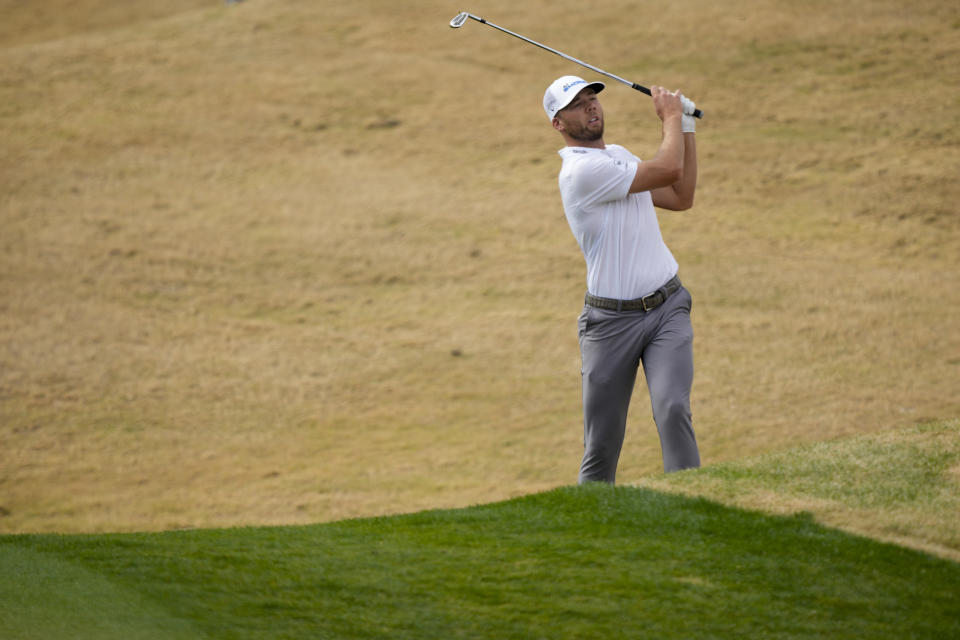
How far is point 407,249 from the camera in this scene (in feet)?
38.5

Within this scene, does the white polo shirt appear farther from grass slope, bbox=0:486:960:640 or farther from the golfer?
grass slope, bbox=0:486:960:640

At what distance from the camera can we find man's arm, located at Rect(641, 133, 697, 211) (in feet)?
15.0

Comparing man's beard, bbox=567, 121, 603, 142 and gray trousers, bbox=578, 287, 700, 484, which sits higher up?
man's beard, bbox=567, 121, 603, 142

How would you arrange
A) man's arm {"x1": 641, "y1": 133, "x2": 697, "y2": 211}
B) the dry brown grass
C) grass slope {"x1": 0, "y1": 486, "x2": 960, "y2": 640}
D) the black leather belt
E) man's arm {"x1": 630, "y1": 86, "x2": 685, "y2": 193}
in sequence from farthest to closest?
the dry brown grass
man's arm {"x1": 641, "y1": 133, "x2": 697, "y2": 211}
the black leather belt
man's arm {"x1": 630, "y1": 86, "x2": 685, "y2": 193}
grass slope {"x1": 0, "y1": 486, "x2": 960, "y2": 640}

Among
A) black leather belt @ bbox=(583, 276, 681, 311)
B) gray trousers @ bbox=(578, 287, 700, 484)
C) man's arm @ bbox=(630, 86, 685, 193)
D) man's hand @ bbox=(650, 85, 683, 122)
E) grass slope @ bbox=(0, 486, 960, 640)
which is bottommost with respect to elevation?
grass slope @ bbox=(0, 486, 960, 640)

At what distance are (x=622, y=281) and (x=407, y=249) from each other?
7.49 m

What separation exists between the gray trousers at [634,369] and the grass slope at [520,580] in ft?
1.31

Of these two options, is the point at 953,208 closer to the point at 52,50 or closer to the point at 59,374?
the point at 59,374

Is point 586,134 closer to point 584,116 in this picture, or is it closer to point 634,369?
point 584,116

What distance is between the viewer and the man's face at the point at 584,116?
4434 mm

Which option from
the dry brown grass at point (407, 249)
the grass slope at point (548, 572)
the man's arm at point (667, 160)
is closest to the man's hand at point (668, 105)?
the man's arm at point (667, 160)

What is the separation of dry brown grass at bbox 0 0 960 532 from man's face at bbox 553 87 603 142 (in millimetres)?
3474

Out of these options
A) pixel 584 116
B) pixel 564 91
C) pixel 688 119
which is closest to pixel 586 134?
pixel 584 116

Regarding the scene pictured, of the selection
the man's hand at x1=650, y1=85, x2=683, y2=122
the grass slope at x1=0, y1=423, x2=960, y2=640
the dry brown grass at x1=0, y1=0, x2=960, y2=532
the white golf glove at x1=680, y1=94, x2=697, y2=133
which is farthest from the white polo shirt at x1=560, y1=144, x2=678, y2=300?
the dry brown grass at x1=0, y1=0, x2=960, y2=532
